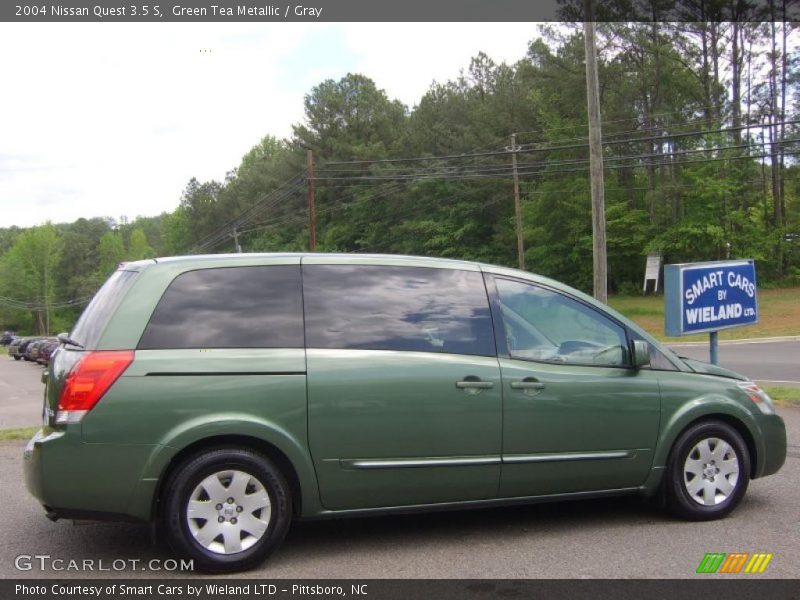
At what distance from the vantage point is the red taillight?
418 cm

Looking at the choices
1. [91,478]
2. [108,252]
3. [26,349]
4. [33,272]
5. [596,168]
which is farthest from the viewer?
[108,252]

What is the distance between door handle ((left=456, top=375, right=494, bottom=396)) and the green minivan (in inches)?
0.5

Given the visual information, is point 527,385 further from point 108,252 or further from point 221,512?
point 108,252

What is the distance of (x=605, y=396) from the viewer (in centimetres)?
500

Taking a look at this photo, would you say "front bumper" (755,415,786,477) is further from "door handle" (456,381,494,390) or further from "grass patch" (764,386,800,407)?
"grass patch" (764,386,800,407)

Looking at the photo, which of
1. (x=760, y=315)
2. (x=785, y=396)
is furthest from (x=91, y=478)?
(x=760, y=315)

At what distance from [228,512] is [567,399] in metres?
2.20

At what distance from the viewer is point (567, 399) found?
490 cm

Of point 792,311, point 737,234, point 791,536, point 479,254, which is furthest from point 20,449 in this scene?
point 479,254

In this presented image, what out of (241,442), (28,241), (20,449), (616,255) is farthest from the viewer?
(28,241)

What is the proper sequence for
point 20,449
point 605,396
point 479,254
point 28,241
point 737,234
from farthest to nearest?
point 28,241 < point 479,254 < point 737,234 < point 20,449 < point 605,396

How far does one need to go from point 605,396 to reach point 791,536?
144cm
